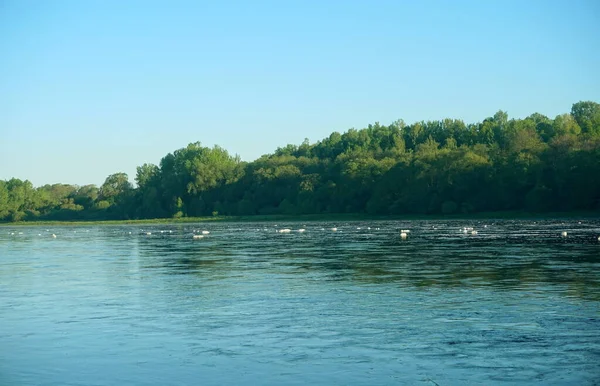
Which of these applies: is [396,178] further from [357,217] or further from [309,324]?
[309,324]

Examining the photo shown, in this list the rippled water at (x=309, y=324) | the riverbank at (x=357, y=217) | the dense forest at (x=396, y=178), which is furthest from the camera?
the dense forest at (x=396, y=178)

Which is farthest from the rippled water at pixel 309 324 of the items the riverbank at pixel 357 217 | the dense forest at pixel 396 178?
the dense forest at pixel 396 178

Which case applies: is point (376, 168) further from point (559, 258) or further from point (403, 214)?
point (559, 258)

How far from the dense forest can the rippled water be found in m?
83.8

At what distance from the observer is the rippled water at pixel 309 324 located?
1305 centimetres

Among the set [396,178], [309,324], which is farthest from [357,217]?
[309,324]

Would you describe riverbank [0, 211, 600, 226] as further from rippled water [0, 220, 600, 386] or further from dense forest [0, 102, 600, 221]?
rippled water [0, 220, 600, 386]

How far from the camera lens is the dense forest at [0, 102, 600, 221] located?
112 meters

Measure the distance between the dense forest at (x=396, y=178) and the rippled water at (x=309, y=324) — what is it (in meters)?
83.8

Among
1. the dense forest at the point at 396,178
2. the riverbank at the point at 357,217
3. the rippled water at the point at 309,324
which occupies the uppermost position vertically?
the dense forest at the point at 396,178

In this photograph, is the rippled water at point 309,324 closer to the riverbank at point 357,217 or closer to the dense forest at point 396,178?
the riverbank at point 357,217

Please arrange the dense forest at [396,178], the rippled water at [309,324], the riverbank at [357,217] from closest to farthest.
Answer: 1. the rippled water at [309,324]
2. the riverbank at [357,217]
3. the dense forest at [396,178]

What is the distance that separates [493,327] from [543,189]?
320ft

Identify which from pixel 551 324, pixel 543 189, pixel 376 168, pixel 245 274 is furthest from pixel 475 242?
pixel 376 168
